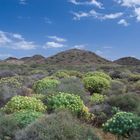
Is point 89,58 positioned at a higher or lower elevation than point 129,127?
higher

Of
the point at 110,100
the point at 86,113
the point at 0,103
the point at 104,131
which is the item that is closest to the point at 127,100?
the point at 110,100

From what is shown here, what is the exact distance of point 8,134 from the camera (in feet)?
35.2

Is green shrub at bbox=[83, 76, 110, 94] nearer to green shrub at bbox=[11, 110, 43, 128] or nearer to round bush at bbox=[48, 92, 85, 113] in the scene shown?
round bush at bbox=[48, 92, 85, 113]

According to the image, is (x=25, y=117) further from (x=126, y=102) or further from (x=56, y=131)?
(x=126, y=102)

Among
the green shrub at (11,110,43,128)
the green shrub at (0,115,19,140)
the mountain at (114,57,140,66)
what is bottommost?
the green shrub at (0,115,19,140)

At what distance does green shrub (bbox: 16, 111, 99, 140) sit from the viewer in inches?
379

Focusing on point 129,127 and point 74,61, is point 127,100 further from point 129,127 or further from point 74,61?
point 74,61

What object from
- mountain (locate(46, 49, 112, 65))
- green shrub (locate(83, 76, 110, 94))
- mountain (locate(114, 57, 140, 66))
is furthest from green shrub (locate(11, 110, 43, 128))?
mountain (locate(114, 57, 140, 66))

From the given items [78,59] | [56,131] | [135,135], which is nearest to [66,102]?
[135,135]

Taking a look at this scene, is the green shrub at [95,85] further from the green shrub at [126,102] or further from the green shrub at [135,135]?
the green shrub at [135,135]

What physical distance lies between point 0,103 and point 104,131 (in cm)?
547

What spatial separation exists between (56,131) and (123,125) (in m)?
2.61

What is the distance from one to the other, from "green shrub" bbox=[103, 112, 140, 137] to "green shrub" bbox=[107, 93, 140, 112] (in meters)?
2.91

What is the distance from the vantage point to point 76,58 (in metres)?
110
